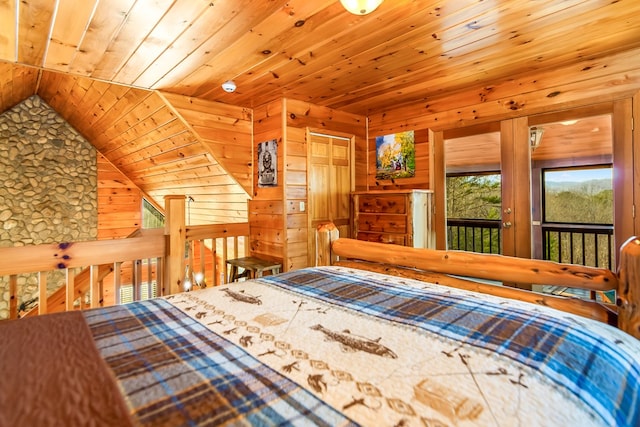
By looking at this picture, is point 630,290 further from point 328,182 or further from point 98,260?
Result: point 328,182

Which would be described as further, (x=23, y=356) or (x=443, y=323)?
(x=443, y=323)

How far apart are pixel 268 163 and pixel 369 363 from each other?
2.92 metres

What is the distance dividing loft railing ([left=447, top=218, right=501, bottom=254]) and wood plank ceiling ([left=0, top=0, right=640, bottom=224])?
5.25 ft

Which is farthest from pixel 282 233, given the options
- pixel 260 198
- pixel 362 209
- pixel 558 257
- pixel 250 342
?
pixel 558 257

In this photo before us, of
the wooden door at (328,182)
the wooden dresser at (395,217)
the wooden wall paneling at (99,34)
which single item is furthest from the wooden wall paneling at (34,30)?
the wooden dresser at (395,217)

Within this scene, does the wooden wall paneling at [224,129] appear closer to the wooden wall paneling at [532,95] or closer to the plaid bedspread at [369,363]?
the wooden wall paneling at [532,95]

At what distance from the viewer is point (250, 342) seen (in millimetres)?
930

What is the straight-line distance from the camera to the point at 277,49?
2287 millimetres

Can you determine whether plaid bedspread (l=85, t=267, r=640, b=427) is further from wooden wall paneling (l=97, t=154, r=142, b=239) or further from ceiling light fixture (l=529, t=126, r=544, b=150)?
wooden wall paneling (l=97, t=154, r=142, b=239)

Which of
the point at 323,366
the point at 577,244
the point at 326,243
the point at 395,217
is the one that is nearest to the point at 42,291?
the point at 326,243

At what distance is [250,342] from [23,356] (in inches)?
21.5

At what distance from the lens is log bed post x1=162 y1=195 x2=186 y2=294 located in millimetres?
2166

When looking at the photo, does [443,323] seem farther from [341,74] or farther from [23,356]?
[341,74]

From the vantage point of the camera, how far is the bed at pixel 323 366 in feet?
2.04
